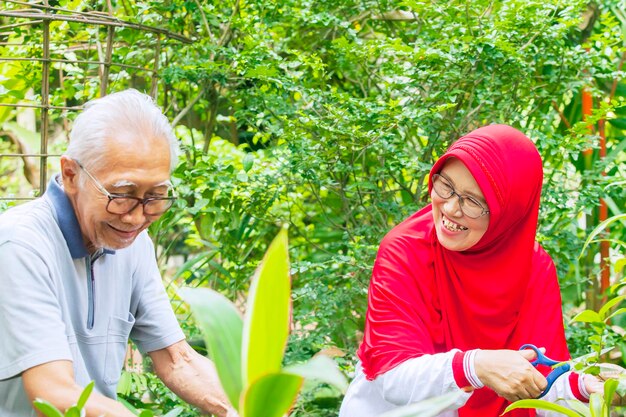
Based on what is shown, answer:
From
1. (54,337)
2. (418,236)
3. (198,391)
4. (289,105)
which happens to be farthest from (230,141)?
(54,337)

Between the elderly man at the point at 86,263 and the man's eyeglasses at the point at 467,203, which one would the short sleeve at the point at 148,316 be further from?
the man's eyeglasses at the point at 467,203

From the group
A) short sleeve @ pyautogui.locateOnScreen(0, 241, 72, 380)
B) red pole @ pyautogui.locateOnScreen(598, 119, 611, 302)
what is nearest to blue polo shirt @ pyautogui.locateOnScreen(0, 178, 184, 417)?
short sleeve @ pyautogui.locateOnScreen(0, 241, 72, 380)

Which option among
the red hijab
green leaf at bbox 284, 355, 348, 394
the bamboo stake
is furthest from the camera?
the bamboo stake

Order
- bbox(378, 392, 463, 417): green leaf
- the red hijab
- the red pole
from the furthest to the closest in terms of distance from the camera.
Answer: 1. the red pole
2. the red hijab
3. bbox(378, 392, 463, 417): green leaf

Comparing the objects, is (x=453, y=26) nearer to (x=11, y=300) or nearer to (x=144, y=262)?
(x=144, y=262)

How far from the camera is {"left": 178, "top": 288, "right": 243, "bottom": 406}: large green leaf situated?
3.42 ft

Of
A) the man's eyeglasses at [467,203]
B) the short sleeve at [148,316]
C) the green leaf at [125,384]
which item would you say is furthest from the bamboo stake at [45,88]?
the man's eyeglasses at [467,203]

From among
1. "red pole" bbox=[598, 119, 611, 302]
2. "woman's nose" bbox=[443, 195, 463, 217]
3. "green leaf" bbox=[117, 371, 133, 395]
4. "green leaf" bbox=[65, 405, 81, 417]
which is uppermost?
"woman's nose" bbox=[443, 195, 463, 217]

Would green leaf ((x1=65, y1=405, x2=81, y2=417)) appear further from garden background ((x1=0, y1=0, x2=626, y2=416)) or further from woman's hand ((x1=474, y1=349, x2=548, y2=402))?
garden background ((x1=0, y1=0, x2=626, y2=416))

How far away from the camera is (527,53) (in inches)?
133

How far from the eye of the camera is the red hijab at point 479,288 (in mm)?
2346

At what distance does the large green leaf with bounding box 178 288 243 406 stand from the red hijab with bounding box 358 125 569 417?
1295mm

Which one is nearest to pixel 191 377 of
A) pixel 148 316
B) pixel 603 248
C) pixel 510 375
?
pixel 148 316

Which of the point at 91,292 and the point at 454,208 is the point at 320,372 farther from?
the point at 454,208
